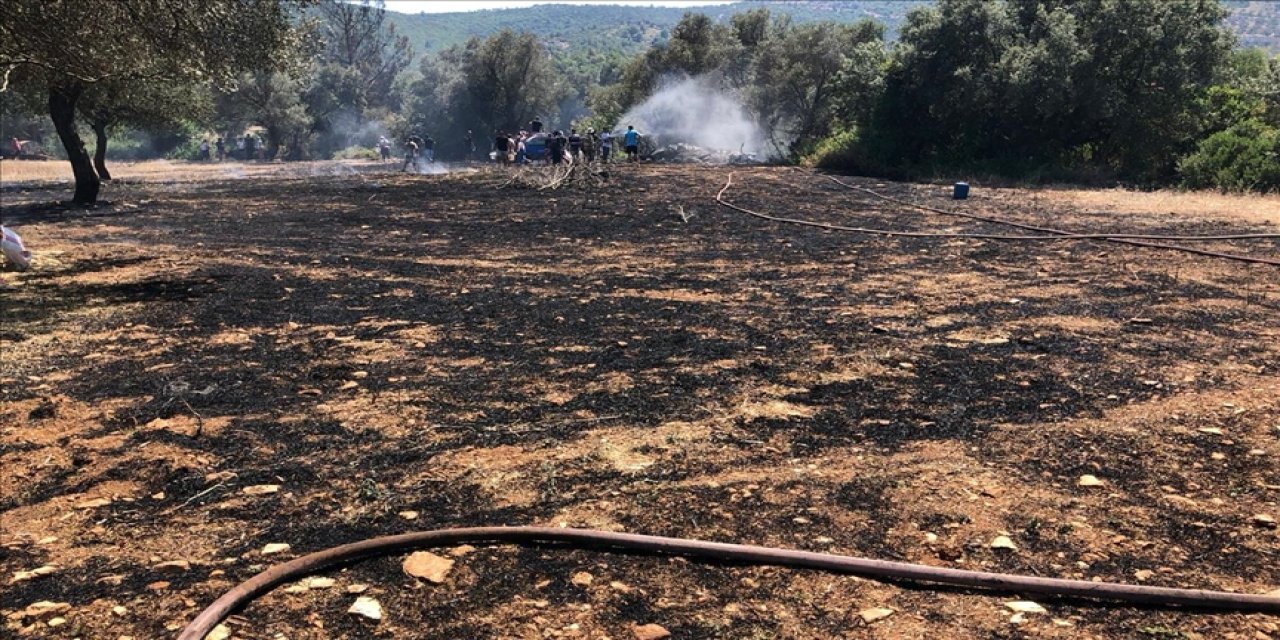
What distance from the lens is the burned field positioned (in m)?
3.38

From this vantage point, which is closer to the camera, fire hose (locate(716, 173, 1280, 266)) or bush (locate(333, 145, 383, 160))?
fire hose (locate(716, 173, 1280, 266))

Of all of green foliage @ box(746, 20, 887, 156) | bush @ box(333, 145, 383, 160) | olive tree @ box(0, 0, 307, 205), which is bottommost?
bush @ box(333, 145, 383, 160)

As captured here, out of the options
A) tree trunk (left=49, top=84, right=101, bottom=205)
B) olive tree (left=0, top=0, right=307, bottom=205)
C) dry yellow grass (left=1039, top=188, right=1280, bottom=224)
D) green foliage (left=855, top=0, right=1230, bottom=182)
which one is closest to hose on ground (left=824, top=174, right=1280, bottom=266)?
dry yellow grass (left=1039, top=188, right=1280, bottom=224)

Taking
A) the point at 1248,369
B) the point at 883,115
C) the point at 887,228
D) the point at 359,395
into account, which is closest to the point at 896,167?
the point at 883,115

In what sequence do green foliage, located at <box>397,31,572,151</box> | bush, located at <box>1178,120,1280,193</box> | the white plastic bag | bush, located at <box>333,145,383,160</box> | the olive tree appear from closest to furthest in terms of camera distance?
1. the olive tree
2. the white plastic bag
3. bush, located at <box>1178,120,1280,193</box>
4. bush, located at <box>333,145,383,160</box>
5. green foliage, located at <box>397,31,572,151</box>

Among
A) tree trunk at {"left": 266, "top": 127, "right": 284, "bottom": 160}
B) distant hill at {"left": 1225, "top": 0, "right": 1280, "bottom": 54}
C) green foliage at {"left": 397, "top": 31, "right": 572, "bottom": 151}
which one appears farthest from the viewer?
distant hill at {"left": 1225, "top": 0, "right": 1280, "bottom": 54}

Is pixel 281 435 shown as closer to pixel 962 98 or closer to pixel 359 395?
pixel 359 395

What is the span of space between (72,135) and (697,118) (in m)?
29.8

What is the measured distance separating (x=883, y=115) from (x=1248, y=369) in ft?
71.5

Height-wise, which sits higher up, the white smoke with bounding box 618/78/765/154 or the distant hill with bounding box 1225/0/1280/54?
the distant hill with bounding box 1225/0/1280/54

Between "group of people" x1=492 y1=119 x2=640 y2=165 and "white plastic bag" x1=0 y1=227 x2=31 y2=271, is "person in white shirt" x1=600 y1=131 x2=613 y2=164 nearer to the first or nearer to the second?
"group of people" x1=492 y1=119 x2=640 y2=165

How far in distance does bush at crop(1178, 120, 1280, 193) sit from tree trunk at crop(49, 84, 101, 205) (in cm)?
2440

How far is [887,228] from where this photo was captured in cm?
1370

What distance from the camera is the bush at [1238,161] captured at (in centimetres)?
1780
